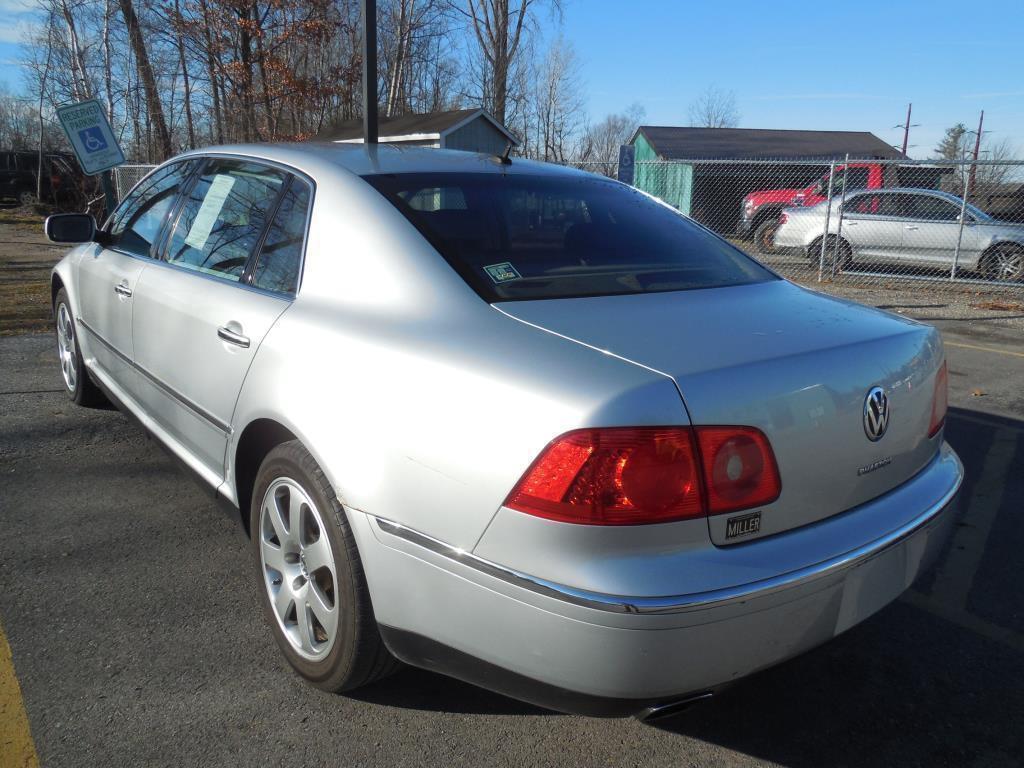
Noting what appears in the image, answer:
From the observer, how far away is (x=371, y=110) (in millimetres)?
8352

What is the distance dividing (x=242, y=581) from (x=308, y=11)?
1948cm

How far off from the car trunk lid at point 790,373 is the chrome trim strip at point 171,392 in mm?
1195

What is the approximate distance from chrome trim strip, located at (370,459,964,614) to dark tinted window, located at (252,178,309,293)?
100 centimetres

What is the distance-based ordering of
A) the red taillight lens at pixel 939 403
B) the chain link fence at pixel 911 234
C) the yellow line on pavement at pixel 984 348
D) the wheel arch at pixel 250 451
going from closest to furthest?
the red taillight lens at pixel 939 403, the wheel arch at pixel 250 451, the yellow line on pavement at pixel 984 348, the chain link fence at pixel 911 234

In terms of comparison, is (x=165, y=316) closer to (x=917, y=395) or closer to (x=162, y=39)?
(x=917, y=395)

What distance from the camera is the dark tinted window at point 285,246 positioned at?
259 cm

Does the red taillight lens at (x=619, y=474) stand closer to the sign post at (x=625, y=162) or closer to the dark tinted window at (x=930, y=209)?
the sign post at (x=625, y=162)

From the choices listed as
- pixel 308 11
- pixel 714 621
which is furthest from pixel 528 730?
pixel 308 11

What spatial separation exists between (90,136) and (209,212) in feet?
20.8

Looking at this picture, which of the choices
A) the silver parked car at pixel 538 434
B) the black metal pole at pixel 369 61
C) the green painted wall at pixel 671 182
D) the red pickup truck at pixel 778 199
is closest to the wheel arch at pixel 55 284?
the silver parked car at pixel 538 434

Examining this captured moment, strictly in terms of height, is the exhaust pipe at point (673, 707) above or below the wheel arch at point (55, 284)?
below

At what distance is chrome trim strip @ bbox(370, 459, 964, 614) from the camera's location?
161cm

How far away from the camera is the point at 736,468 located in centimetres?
173

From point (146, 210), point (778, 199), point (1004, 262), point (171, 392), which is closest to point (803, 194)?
point (778, 199)
